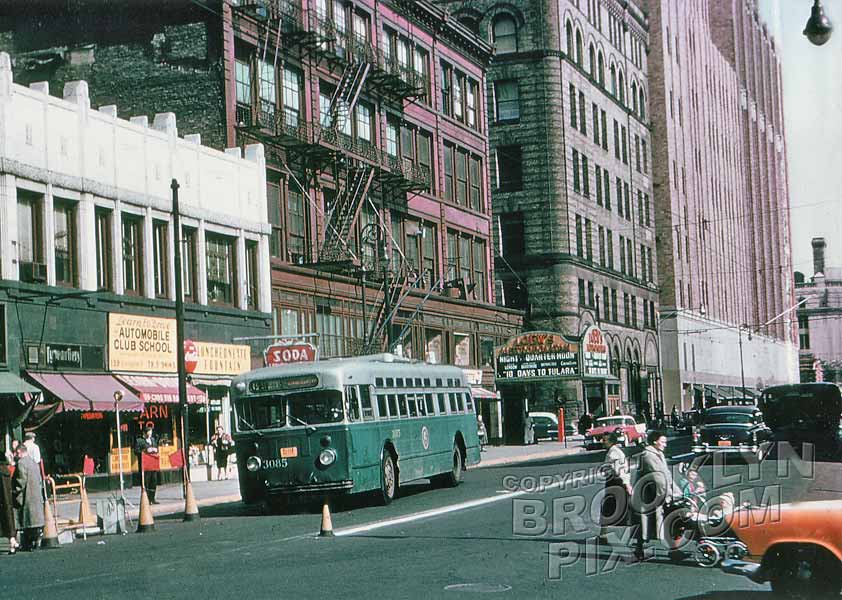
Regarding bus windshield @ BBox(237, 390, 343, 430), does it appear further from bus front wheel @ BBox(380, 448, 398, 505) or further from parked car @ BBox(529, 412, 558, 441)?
parked car @ BBox(529, 412, 558, 441)

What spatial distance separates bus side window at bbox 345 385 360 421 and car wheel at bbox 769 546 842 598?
1392 centimetres

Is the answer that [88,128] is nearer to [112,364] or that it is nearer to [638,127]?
[112,364]

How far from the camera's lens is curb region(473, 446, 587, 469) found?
43822 mm

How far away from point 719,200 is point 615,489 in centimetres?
10005

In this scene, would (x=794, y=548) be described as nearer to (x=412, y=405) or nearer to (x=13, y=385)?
(x=412, y=405)

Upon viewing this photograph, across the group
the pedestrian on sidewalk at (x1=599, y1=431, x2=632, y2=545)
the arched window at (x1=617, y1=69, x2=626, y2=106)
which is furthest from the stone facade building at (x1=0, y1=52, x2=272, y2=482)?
the arched window at (x1=617, y1=69, x2=626, y2=106)

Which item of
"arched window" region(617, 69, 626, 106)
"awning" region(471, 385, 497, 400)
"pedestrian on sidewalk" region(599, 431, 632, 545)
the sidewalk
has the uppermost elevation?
"arched window" region(617, 69, 626, 106)

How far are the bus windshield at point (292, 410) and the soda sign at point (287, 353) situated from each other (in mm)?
12510

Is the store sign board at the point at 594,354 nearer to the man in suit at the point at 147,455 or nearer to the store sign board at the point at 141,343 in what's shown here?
the store sign board at the point at 141,343

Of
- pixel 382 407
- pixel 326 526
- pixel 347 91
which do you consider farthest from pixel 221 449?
pixel 326 526

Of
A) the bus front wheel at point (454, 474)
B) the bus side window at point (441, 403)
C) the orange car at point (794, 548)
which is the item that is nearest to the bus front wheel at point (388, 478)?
the bus side window at point (441, 403)

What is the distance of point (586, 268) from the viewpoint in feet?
256

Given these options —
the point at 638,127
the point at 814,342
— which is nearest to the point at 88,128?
the point at 638,127

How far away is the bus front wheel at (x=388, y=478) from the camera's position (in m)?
26.4
